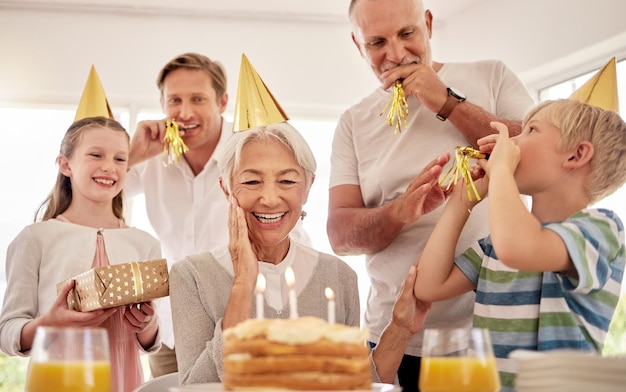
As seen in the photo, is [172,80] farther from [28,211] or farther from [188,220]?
[28,211]

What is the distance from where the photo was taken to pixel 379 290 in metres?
2.53

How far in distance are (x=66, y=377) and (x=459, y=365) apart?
2.11 ft

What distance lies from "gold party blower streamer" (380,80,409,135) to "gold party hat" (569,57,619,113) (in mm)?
576

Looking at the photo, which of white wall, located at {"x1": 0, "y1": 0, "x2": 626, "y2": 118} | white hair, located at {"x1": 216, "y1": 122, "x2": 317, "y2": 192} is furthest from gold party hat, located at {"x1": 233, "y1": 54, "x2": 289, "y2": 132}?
white wall, located at {"x1": 0, "y1": 0, "x2": 626, "y2": 118}

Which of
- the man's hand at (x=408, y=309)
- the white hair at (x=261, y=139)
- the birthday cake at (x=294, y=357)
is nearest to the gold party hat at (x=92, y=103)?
the white hair at (x=261, y=139)

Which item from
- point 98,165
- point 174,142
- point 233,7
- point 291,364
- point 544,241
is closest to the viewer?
point 291,364

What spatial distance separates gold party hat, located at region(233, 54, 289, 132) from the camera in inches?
85.9

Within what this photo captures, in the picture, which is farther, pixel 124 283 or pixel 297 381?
pixel 124 283

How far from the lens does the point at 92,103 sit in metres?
3.03

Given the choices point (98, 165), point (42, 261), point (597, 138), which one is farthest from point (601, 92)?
point (42, 261)

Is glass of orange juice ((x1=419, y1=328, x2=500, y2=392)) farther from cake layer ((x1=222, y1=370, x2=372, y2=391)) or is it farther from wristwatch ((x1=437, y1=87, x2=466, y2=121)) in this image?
wristwatch ((x1=437, y1=87, x2=466, y2=121))

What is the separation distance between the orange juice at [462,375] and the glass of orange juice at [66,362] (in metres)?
0.56

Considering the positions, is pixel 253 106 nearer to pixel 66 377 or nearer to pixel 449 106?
pixel 449 106

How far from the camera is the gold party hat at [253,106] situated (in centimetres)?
218
